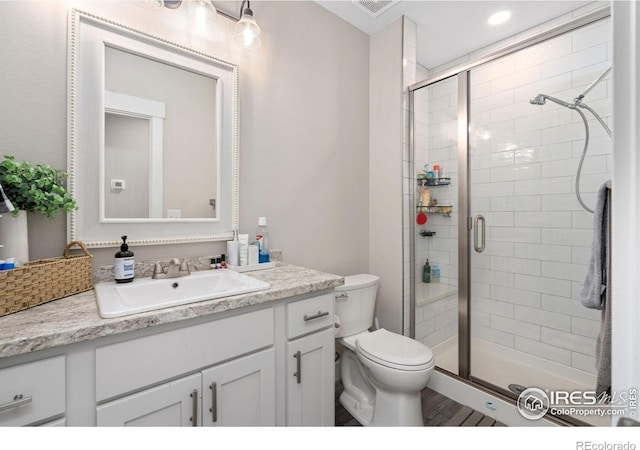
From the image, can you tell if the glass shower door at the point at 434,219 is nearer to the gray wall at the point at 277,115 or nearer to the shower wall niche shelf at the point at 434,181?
the shower wall niche shelf at the point at 434,181

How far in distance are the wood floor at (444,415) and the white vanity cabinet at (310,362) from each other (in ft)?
1.28

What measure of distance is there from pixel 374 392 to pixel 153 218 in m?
1.51

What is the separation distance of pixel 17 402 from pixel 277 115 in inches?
61.5

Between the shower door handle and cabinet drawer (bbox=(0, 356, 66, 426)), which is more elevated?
the shower door handle

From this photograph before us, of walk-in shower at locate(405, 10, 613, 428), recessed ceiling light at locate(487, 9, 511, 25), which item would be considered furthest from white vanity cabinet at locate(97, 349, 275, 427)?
recessed ceiling light at locate(487, 9, 511, 25)

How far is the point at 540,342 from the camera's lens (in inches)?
78.1

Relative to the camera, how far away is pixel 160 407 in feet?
2.80

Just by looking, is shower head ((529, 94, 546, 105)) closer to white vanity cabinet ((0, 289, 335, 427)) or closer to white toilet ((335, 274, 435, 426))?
white toilet ((335, 274, 435, 426))

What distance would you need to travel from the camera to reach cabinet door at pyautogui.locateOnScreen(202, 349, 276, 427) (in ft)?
3.10

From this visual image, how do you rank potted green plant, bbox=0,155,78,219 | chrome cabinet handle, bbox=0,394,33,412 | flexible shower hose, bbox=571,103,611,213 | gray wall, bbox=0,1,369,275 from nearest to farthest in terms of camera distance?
chrome cabinet handle, bbox=0,394,33,412
potted green plant, bbox=0,155,78,219
gray wall, bbox=0,1,369,275
flexible shower hose, bbox=571,103,611,213

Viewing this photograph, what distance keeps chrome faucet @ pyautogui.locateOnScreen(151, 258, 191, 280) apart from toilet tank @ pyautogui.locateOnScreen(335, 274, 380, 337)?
0.85 meters

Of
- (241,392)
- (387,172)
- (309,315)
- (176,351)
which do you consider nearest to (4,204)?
(176,351)
